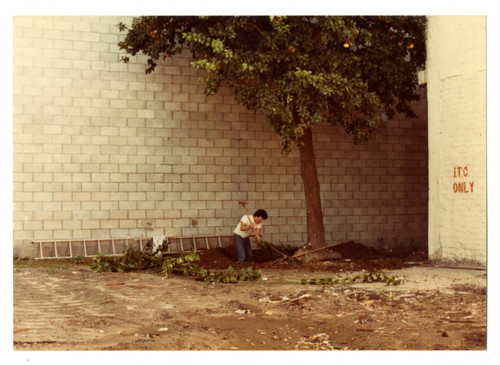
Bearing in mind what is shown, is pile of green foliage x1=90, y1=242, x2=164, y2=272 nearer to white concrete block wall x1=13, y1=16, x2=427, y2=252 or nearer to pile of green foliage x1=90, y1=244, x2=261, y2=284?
pile of green foliage x1=90, y1=244, x2=261, y2=284

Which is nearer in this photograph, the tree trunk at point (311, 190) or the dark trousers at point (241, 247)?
the dark trousers at point (241, 247)

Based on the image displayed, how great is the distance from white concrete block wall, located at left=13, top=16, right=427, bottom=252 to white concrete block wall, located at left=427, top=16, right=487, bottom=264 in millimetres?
3428

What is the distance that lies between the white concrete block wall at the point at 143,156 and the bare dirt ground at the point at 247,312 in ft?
7.56

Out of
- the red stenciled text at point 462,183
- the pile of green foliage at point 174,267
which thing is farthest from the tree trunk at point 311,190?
the red stenciled text at point 462,183

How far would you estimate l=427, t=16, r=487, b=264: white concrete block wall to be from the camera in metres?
9.54

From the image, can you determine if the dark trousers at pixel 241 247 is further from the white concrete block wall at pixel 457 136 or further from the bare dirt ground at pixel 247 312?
the white concrete block wall at pixel 457 136

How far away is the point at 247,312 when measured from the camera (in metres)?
7.20

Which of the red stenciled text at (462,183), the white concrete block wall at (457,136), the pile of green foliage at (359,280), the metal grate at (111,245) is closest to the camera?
the pile of green foliage at (359,280)

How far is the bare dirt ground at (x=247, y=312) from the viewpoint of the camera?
5.89 m

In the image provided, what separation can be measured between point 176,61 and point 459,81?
18.4 ft

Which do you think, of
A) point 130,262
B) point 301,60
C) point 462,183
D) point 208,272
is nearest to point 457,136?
point 462,183

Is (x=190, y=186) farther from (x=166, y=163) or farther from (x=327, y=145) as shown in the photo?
(x=327, y=145)
